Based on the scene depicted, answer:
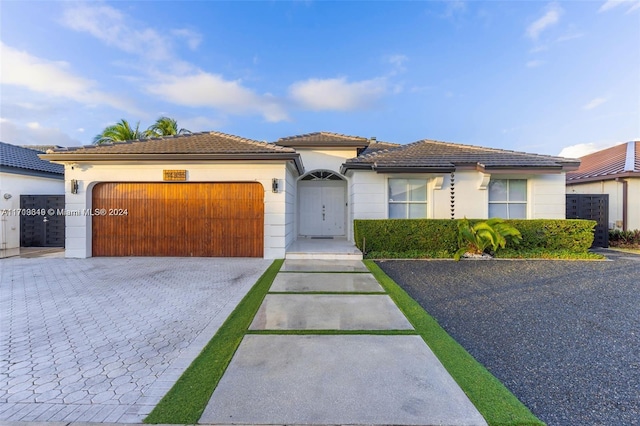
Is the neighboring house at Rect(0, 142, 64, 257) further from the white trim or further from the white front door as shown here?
the white trim

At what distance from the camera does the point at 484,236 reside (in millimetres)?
8148

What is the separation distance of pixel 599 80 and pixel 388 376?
14.5 meters

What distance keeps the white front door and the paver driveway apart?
6.01m

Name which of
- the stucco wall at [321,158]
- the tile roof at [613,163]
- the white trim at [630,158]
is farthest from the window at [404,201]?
the white trim at [630,158]

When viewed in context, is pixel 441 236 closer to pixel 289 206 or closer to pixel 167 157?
pixel 289 206

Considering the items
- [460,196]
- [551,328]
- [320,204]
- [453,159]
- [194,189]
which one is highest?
[453,159]

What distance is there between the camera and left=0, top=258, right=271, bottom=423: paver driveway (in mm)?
2203

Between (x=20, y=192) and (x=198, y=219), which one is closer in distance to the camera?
(x=198, y=219)

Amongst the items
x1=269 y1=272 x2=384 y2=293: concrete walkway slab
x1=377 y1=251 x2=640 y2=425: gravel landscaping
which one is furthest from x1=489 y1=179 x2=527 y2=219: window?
x1=269 y1=272 x2=384 y2=293: concrete walkway slab

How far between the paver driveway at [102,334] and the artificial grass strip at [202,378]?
0.37 feet

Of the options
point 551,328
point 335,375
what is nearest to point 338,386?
point 335,375

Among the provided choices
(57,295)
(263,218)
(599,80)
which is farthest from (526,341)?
(599,80)

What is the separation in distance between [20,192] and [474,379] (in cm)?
1572

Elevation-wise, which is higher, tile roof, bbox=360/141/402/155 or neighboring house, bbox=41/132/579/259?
tile roof, bbox=360/141/402/155
